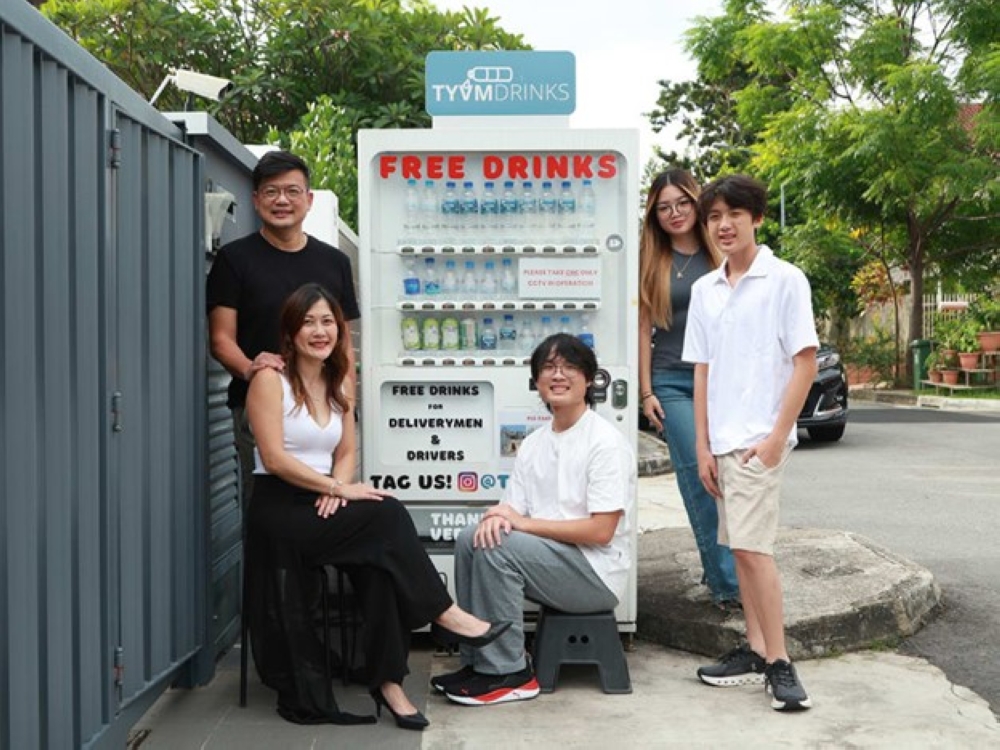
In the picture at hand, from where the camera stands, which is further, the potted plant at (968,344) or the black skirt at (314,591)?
the potted plant at (968,344)

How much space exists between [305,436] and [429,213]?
156 cm

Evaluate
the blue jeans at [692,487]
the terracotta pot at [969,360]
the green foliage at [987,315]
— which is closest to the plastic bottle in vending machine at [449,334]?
the blue jeans at [692,487]

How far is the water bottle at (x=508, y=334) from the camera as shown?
5695 millimetres

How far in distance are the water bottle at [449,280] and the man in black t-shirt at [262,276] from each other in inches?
29.2

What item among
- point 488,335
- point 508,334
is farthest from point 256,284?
point 508,334

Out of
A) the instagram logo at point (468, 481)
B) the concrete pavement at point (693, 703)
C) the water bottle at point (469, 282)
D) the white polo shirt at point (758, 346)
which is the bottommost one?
the concrete pavement at point (693, 703)

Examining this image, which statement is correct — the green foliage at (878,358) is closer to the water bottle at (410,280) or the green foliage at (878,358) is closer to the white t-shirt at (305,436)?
the water bottle at (410,280)

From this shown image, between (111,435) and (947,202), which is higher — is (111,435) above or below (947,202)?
below

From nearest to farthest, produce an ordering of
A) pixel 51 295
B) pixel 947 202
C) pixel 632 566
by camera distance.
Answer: pixel 51 295 → pixel 632 566 → pixel 947 202

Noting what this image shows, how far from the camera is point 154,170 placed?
13.6 ft

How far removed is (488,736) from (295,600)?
876 millimetres

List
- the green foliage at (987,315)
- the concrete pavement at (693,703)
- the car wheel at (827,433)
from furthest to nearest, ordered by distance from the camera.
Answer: the green foliage at (987,315) → the car wheel at (827,433) → the concrete pavement at (693,703)

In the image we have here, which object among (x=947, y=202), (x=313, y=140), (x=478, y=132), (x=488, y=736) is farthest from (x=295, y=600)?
(x=947, y=202)

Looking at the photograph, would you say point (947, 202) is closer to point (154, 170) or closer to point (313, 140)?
point (313, 140)
